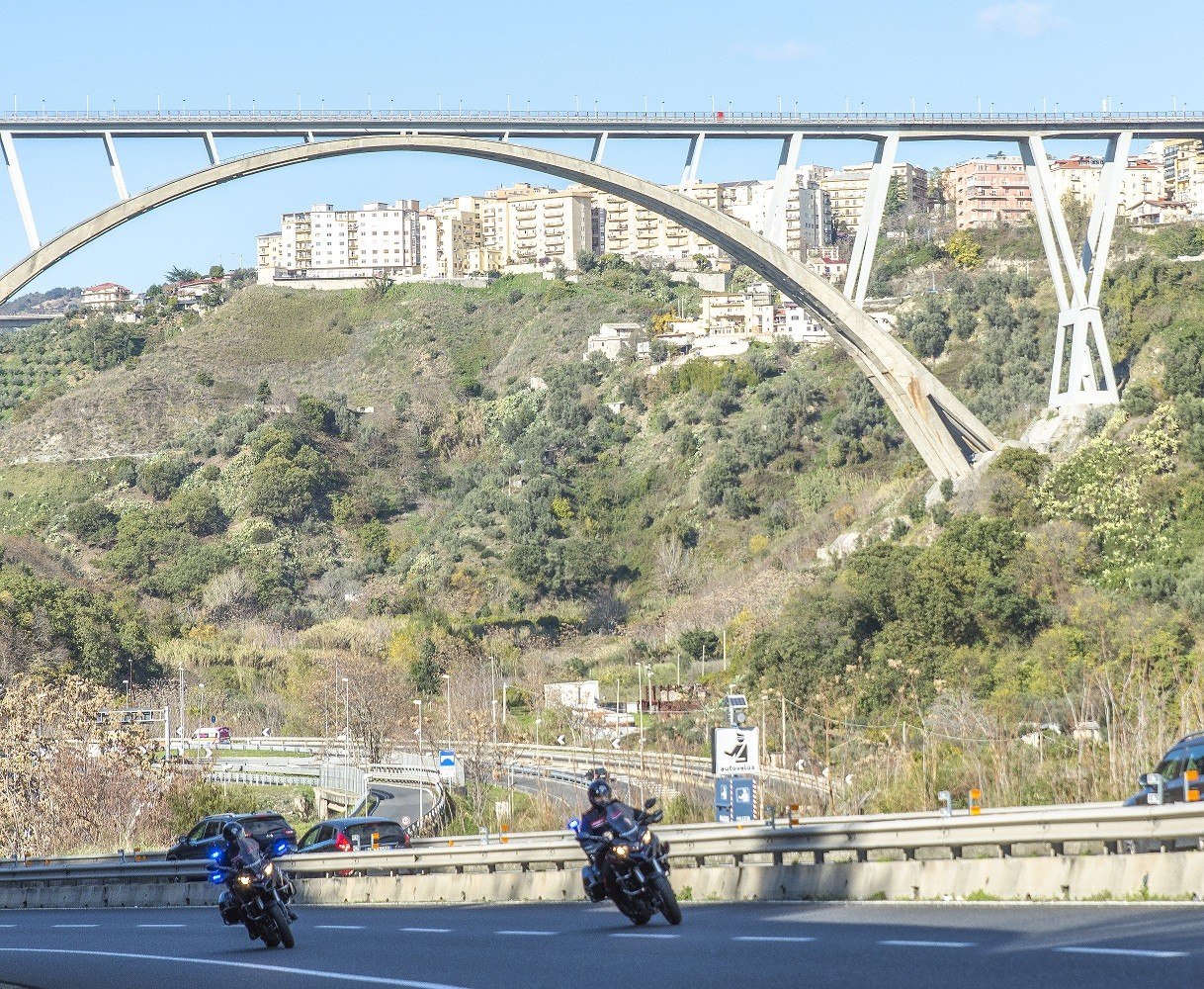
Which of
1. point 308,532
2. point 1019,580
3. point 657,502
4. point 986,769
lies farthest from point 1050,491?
point 308,532

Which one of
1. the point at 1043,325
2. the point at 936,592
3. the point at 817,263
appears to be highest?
the point at 817,263

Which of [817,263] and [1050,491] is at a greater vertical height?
[817,263]

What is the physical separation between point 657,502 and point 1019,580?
187ft

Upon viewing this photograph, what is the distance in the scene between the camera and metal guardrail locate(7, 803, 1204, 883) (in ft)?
47.4

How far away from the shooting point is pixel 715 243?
53719mm

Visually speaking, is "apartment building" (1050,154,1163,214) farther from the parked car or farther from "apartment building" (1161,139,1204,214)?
the parked car

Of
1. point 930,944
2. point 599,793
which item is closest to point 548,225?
point 599,793

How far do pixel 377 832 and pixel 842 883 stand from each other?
40.3ft

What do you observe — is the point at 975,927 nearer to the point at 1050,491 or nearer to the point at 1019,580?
the point at 1019,580

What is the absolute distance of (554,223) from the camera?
183500 mm

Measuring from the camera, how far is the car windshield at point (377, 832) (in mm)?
27672

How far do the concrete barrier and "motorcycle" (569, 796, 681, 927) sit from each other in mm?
2099

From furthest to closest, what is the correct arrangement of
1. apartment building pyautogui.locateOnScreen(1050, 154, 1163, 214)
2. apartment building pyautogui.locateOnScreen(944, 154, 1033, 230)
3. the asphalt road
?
apartment building pyautogui.locateOnScreen(944, 154, 1033, 230), apartment building pyautogui.locateOnScreen(1050, 154, 1163, 214), the asphalt road

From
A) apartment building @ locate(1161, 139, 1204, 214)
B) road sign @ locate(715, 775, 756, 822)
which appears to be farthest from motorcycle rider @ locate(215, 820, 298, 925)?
apartment building @ locate(1161, 139, 1204, 214)
